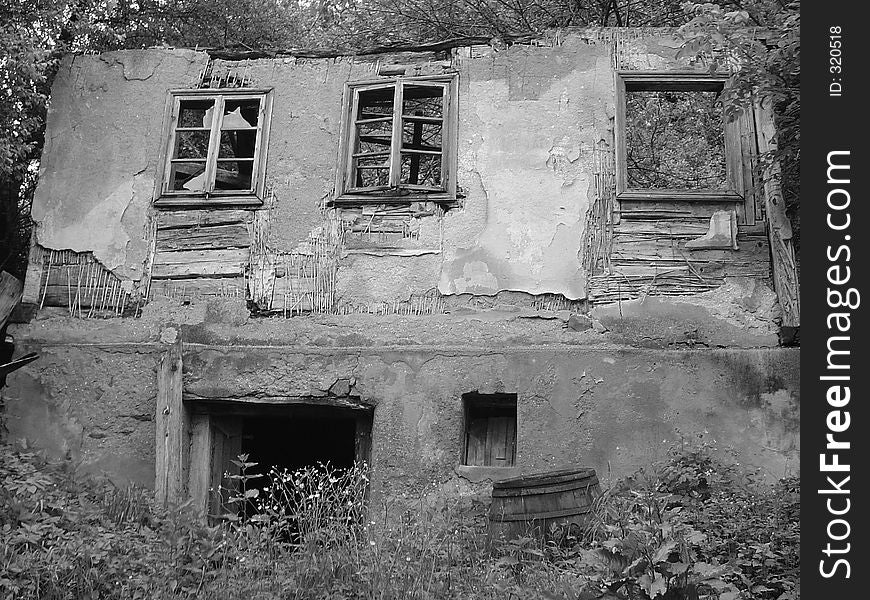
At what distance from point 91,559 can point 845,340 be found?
458 cm

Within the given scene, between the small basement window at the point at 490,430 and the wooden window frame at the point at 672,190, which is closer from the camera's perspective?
the small basement window at the point at 490,430

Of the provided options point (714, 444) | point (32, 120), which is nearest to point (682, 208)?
point (714, 444)

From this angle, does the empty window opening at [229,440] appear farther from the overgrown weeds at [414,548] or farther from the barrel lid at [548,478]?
the barrel lid at [548,478]

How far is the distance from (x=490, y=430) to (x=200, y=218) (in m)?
3.24

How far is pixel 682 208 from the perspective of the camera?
769 cm

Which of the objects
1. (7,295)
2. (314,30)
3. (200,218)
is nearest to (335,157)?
(200,218)

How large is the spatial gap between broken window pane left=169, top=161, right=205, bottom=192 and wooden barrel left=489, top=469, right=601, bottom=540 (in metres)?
4.06

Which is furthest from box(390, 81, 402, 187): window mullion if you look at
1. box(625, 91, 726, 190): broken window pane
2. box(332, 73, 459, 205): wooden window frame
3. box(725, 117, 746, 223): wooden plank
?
box(625, 91, 726, 190): broken window pane

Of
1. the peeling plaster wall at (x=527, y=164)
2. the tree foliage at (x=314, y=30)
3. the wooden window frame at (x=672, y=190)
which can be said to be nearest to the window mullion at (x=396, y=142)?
the peeling plaster wall at (x=527, y=164)

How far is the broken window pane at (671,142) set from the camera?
1413cm

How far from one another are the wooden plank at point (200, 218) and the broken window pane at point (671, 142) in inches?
305

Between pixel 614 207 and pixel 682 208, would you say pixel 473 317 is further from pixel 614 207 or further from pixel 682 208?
pixel 682 208

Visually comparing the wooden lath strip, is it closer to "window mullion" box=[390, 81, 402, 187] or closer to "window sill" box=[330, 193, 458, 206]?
"window sill" box=[330, 193, 458, 206]

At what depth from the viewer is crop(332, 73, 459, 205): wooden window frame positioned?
790 centimetres
